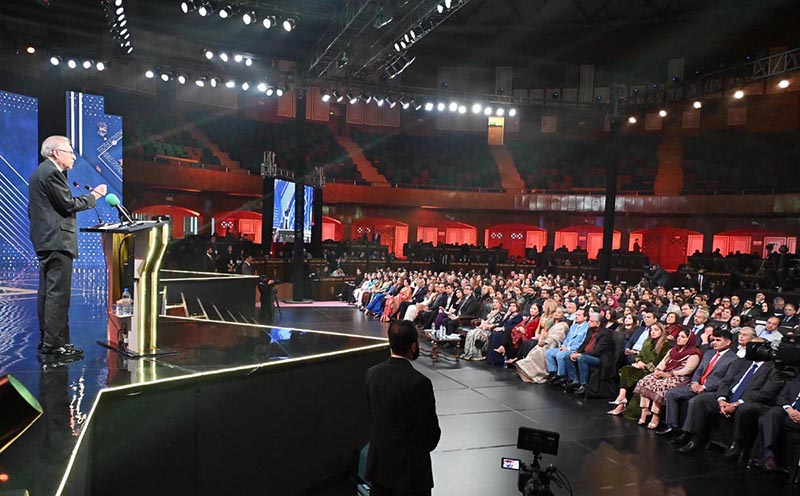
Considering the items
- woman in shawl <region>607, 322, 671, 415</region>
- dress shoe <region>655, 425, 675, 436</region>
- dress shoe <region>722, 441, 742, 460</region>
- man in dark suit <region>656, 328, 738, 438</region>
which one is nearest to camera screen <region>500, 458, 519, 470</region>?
dress shoe <region>722, 441, 742, 460</region>

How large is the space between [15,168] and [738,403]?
12.5 meters

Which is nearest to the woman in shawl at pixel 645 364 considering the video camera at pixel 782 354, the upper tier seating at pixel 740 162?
the video camera at pixel 782 354

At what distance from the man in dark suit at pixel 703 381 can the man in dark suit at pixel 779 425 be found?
0.60m

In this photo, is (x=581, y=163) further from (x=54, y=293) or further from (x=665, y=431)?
(x=54, y=293)

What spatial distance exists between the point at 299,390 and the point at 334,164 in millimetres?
18363

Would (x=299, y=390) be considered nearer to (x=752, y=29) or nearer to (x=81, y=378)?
(x=81, y=378)

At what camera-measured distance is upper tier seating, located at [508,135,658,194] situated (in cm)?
2188

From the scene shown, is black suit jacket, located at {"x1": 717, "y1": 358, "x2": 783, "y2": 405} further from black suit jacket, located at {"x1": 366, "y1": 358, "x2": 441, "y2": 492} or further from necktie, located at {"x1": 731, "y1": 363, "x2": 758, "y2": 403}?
black suit jacket, located at {"x1": 366, "y1": 358, "x2": 441, "y2": 492}

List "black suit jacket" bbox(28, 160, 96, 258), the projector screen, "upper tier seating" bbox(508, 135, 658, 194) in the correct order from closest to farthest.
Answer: "black suit jacket" bbox(28, 160, 96, 258), the projector screen, "upper tier seating" bbox(508, 135, 658, 194)

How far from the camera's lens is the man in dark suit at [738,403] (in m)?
4.85

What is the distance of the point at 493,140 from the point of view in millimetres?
23125

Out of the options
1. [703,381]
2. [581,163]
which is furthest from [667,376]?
[581,163]

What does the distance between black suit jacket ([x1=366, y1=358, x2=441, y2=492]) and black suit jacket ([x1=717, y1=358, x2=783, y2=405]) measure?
3961 mm

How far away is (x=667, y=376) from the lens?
227 inches
